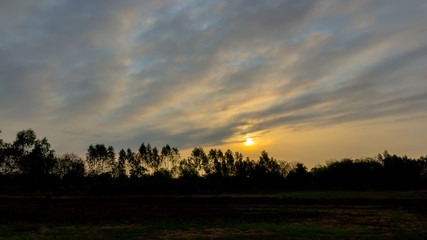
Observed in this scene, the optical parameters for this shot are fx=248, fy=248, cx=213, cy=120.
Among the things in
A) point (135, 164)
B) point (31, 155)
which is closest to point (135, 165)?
point (135, 164)

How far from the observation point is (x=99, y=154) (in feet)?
406

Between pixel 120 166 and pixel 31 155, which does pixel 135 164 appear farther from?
pixel 31 155

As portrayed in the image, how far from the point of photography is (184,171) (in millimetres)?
123625

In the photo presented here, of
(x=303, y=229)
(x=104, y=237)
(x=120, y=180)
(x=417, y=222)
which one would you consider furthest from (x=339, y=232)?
(x=120, y=180)

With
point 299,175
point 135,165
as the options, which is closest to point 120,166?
point 135,165

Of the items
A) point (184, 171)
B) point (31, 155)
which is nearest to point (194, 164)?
point (184, 171)

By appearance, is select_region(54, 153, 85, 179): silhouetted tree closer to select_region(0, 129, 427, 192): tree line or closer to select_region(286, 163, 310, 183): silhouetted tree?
select_region(0, 129, 427, 192): tree line

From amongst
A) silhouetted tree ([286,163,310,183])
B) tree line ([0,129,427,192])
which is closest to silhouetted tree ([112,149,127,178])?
tree line ([0,129,427,192])

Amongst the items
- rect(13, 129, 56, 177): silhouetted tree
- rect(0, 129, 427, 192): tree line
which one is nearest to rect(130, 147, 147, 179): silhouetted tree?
rect(0, 129, 427, 192): tree line

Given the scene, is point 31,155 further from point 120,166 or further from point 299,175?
point 299,175

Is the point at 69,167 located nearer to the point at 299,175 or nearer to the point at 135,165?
the point at 135,165

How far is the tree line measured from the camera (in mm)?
103625

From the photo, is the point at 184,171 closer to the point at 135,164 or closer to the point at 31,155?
the point at 135,164

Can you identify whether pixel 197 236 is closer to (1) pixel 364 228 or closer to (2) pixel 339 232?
(2) pixel 339 232
